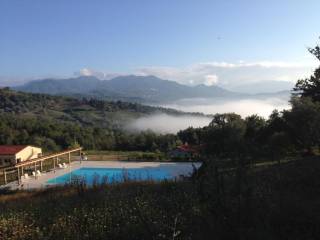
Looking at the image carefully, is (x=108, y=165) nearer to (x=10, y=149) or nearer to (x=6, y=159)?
(x=6, y=159)

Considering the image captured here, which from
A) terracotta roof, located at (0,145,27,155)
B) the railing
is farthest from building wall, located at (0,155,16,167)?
the railing

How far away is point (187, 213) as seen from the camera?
561 centimetres

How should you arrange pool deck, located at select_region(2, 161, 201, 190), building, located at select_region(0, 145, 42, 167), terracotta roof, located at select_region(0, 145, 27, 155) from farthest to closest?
terracotta roof, located at select_region(0, 145, 27, 155) → building, located at select_region(0, 145, 42, 167) → pool deck, located at select_region(2, 161, 201, 190)

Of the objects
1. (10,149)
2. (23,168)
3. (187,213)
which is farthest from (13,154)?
(187,213)

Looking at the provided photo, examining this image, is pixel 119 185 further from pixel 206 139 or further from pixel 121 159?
pixel 121 159

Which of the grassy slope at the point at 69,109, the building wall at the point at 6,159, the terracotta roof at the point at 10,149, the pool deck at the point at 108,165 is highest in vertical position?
the grassy slope at the point at 69,109

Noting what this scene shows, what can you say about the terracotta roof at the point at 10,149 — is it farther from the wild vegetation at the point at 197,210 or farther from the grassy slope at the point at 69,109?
the grassy slope at the point at 69,109

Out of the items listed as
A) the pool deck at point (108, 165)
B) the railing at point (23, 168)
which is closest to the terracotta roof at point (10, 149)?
the railing at point (23, 168)

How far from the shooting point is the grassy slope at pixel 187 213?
4.29 m

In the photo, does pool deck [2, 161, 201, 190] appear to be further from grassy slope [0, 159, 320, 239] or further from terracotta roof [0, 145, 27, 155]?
grassy slope [0, 159, 320, 239]

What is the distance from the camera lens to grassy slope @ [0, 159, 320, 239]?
429cm

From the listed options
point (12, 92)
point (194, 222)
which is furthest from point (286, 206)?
point (12, 92)

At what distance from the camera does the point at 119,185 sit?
923 cm

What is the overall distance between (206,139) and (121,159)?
786cm
